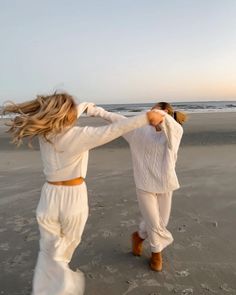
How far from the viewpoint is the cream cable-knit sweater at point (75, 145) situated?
113 inches

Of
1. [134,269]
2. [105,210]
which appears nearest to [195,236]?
[134,269]

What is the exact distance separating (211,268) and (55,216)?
6.26 ft

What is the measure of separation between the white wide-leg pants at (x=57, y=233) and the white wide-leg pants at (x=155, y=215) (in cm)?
104

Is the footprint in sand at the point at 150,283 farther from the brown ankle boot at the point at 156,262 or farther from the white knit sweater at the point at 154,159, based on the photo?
the white knit sweater at the point at 154,159

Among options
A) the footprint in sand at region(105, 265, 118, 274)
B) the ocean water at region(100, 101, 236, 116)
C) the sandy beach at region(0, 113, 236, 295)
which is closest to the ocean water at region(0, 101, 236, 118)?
the ocean water at region(100, 101, 236, 116)

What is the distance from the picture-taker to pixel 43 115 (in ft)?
9.20

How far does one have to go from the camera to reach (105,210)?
6.07 meters

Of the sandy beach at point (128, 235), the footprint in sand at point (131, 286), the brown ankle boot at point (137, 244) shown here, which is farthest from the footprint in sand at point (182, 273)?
Result: the brown ankle boot at point (137, 244)

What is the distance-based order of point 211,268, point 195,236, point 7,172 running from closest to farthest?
point 211,268 < point 195,236 < point 7,172

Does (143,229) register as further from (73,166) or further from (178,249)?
(73,166)

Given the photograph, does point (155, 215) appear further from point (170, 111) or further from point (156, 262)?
point (170, 111)

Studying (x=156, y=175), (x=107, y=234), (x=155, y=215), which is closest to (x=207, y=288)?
(x=155, y=215)

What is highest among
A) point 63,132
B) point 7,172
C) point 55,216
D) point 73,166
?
point 63,132

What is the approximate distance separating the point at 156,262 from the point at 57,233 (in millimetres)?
1346
